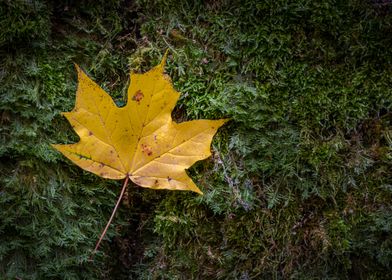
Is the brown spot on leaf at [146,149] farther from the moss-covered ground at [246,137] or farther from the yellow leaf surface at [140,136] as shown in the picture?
the moss-covered ground at [246,137]

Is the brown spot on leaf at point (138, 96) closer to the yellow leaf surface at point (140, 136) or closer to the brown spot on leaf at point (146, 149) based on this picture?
the yellow leaf surface at point (140, 136)

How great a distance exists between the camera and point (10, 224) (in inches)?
59.5

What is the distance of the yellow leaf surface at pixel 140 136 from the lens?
1.48m

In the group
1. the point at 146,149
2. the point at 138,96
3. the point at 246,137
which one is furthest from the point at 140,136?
the point at 246,137

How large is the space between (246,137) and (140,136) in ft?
1.52

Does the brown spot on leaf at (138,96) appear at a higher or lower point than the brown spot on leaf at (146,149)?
higher

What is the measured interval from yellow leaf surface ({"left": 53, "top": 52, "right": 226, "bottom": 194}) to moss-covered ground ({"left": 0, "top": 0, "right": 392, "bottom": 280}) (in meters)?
0.12

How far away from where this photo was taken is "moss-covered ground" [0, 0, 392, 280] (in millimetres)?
1566

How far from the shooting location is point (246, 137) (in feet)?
5.30

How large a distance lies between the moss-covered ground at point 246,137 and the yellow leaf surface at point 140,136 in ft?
0.40

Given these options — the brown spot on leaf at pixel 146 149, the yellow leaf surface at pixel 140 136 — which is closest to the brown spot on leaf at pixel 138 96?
the yellow leaf surface at pixel 140 136

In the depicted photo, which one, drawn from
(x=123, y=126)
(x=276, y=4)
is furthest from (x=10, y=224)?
(x=276, y=4)

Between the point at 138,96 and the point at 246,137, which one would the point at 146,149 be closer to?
the point at 138,96

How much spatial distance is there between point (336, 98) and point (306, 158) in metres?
0.30
